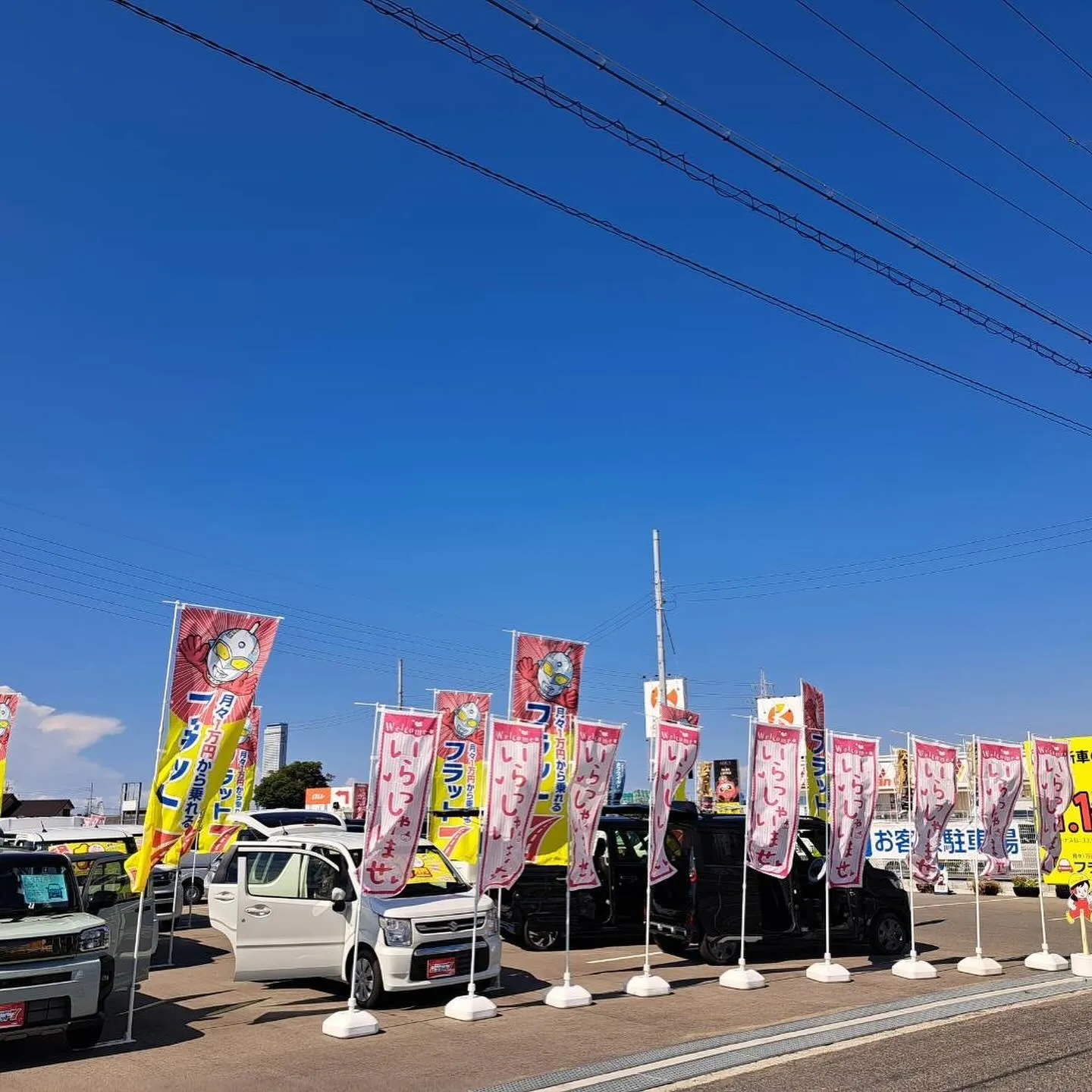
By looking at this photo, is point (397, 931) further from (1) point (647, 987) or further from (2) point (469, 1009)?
(1) point (647, 987)

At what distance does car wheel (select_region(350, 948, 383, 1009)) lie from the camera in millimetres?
10117

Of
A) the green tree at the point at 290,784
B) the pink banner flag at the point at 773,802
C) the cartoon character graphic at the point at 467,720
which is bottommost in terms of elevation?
the green tree at the point at 290,784

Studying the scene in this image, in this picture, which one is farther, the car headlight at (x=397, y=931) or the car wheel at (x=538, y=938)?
the car wheel at (x=538, y=938)

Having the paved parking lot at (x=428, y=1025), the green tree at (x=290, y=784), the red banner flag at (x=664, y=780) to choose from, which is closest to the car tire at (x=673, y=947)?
the paved parking lot at (x=428, y=1025)

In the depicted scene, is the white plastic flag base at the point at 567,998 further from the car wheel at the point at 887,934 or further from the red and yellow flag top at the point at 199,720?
the car wheel at the point at 887,934

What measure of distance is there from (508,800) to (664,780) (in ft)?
7.17

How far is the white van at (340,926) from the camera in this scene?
10.1 meters

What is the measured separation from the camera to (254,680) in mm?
10297

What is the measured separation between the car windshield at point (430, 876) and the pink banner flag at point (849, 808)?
16.4 ft

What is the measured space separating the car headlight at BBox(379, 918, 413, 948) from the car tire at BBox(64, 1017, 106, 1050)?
277cm

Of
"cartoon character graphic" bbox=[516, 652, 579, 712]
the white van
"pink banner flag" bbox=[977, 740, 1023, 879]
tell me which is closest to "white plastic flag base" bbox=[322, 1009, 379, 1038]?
the white van

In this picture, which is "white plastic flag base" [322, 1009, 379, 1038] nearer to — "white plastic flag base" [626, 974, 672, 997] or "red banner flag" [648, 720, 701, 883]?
"white plastic flag base" [626, 974, 672, 997]

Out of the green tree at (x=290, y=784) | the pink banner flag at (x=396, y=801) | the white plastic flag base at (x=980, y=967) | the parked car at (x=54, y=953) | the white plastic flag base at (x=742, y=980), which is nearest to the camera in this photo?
the parked car at (x=54, y=953)

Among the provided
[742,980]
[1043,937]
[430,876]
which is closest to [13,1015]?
→ [430,876]
